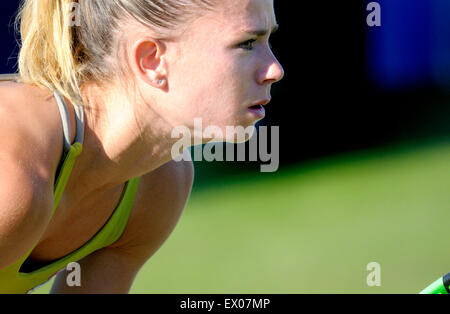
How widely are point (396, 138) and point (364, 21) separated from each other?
78cm

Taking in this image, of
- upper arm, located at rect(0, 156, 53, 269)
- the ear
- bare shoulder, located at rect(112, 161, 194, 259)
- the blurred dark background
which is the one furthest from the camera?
the blurred dark background

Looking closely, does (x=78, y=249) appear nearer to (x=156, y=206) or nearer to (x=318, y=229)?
(x=156, y=206)

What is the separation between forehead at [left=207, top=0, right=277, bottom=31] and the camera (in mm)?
1488

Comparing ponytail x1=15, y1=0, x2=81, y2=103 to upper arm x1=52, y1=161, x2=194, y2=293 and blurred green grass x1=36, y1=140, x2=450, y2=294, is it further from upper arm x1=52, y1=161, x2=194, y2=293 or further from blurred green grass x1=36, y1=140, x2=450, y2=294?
blurred green grass x1=36, y1=140, x2=450, y2=294

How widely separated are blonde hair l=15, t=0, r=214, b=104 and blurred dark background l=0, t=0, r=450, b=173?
121 inches

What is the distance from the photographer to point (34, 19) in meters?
1.59

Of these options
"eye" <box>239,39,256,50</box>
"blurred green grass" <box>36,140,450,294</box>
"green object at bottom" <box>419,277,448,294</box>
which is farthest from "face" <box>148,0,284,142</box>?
"blurred green grass" <box>36,140,450,294</box>

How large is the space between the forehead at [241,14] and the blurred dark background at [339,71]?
3.10 m

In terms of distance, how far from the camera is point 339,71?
4.75m

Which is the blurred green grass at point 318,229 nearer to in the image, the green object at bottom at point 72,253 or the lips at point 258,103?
the green object at bottom at point 72,253

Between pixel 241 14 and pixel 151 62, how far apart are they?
21 cm

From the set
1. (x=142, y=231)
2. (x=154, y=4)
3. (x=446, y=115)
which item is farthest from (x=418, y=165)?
(x=154, y=4)

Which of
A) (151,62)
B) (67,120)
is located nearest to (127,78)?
(151,62)

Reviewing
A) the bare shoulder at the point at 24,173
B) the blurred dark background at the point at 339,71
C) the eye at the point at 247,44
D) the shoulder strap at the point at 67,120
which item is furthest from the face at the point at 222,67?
the blurred dark background at the point at 339,71
